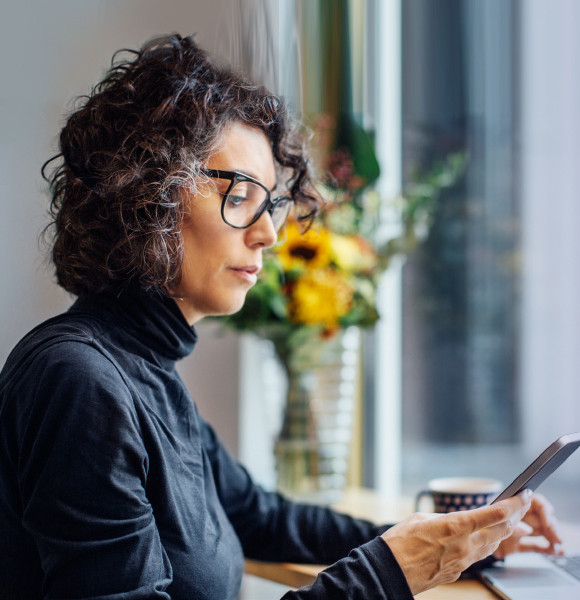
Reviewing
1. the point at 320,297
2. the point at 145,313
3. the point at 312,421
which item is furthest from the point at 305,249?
the point at 145,313

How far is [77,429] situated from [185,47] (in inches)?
21.3

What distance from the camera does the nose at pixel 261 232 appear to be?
0.90 m

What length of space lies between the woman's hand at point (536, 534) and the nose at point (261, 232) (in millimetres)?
516

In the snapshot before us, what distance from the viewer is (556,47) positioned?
4.60 ft

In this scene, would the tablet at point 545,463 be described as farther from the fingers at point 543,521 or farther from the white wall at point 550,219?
the white wall at point 550,219

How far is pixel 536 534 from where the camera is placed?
97cm

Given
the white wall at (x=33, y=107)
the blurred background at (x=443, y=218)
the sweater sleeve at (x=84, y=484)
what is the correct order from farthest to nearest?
the blurred background at (x=443, y=218)
the white wall at (x=33, y=107)
the sweater sleeve at (x=84, y=484)

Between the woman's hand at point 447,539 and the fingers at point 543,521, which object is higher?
the woman's hand at point 447,539

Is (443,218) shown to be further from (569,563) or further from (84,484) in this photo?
(84,484)

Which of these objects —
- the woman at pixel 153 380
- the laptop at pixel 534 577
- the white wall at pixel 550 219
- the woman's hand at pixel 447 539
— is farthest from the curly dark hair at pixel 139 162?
the white wall at pixel 550 219

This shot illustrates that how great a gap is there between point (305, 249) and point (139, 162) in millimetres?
457

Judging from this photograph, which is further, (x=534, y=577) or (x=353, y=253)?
(x=353, y=253)

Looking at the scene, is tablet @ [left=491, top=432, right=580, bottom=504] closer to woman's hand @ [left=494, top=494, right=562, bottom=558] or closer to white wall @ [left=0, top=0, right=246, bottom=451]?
woman's hand @ [left=494, top=494, right=562, bottom=558]

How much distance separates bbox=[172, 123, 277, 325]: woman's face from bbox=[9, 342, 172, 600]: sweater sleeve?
0.21 meters
